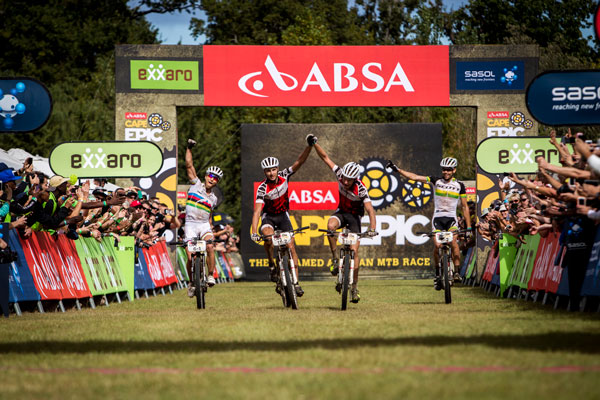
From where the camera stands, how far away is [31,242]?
49.8 ft

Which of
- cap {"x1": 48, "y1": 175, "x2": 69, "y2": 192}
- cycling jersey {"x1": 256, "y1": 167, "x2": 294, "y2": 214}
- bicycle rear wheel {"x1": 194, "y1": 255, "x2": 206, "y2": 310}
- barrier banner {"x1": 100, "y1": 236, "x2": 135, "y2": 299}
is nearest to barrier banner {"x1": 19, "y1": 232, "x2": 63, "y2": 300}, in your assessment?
cap {"x1": 48, "y1": 175, "x2": 69, "y2": 192}

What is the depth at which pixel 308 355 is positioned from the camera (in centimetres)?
842

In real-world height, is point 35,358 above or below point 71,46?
below

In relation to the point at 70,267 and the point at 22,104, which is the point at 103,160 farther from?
the point at 22,104

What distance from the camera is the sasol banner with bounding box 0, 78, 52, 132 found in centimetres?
1277

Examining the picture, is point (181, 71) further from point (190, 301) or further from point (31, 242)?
point (31, 242)

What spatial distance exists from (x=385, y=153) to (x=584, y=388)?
97.1 ft

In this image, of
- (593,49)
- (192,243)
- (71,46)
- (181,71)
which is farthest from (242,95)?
(593,49)

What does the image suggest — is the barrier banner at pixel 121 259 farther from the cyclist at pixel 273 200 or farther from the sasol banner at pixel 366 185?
the sasol banner at pixel 366 185

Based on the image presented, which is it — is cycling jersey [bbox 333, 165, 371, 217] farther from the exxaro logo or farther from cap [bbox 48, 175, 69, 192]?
the exxaro logo

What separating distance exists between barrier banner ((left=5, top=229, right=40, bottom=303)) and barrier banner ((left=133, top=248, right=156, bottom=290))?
238 inches

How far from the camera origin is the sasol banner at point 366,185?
35.5 meters

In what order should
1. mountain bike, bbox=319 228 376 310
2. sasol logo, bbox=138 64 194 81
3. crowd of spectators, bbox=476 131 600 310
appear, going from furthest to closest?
sasol logo, bbox=138 64 194 81
mountain bike, bbox=319 228 376 310
crowd of spectators, bbox=476 131 600 310

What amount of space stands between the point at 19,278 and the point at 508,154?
885cm
